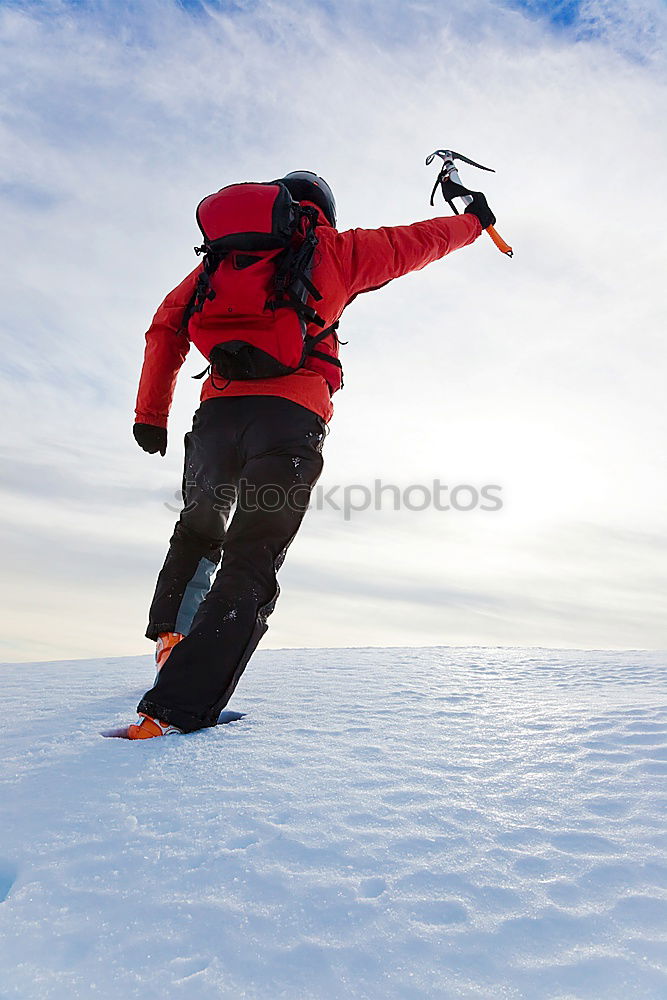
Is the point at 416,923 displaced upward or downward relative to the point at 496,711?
downward

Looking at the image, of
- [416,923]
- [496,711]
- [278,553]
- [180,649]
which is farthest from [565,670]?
[416,923]

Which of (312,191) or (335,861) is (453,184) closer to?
(312,191)

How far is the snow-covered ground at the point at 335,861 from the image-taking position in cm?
102

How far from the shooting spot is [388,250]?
2988 mm

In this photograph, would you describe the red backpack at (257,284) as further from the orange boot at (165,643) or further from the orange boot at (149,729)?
the orange boot at (149,729)

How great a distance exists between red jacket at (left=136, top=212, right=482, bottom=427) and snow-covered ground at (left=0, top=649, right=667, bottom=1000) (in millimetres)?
1419

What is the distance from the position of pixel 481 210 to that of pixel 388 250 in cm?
96

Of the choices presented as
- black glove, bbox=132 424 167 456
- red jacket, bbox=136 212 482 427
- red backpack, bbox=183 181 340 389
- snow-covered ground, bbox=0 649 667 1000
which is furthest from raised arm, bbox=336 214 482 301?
snow-covered ground, bbox=0 649 667 1000

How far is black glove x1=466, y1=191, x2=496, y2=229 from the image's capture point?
11.8ft

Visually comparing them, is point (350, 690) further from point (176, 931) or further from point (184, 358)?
point (176, 931)

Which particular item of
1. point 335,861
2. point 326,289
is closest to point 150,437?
point 326,289

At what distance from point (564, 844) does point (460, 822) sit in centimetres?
23

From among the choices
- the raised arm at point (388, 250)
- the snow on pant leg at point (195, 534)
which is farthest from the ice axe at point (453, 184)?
the snow on pant leg at point (195, 534)

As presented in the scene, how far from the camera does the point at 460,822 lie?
1.51 metres
